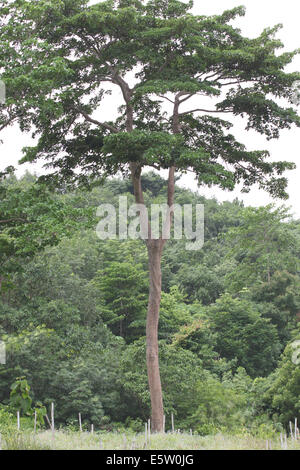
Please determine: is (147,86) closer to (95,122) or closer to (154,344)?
(95,122)

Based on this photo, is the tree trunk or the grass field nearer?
the grass field

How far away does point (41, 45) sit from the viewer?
28.4ft

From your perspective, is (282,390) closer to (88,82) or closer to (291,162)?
(291,162)

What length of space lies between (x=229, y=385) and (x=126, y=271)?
6.86 metres

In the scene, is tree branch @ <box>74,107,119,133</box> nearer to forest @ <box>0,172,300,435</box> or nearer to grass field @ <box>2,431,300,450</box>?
forest @ <box>0,172,300,435</box>

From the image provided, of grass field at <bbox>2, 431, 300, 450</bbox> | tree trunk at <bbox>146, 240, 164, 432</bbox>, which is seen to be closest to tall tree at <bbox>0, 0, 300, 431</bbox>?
tree trunk at <bbox>146, 240, 164, 432</bbox>

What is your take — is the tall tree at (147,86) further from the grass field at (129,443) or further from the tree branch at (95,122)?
the grass field at (129,443)

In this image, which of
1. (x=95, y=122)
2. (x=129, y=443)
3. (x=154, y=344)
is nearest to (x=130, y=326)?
(x=154, y=344)

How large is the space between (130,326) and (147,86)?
13.4 meters

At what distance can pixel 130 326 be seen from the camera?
70.8ft

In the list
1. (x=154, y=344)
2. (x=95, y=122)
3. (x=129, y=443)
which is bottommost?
(x=129, y=443)

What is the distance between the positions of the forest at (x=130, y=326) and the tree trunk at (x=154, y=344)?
1.42 meters

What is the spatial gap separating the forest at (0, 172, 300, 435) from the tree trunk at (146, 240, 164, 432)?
1.42 m

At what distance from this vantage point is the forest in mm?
9914
